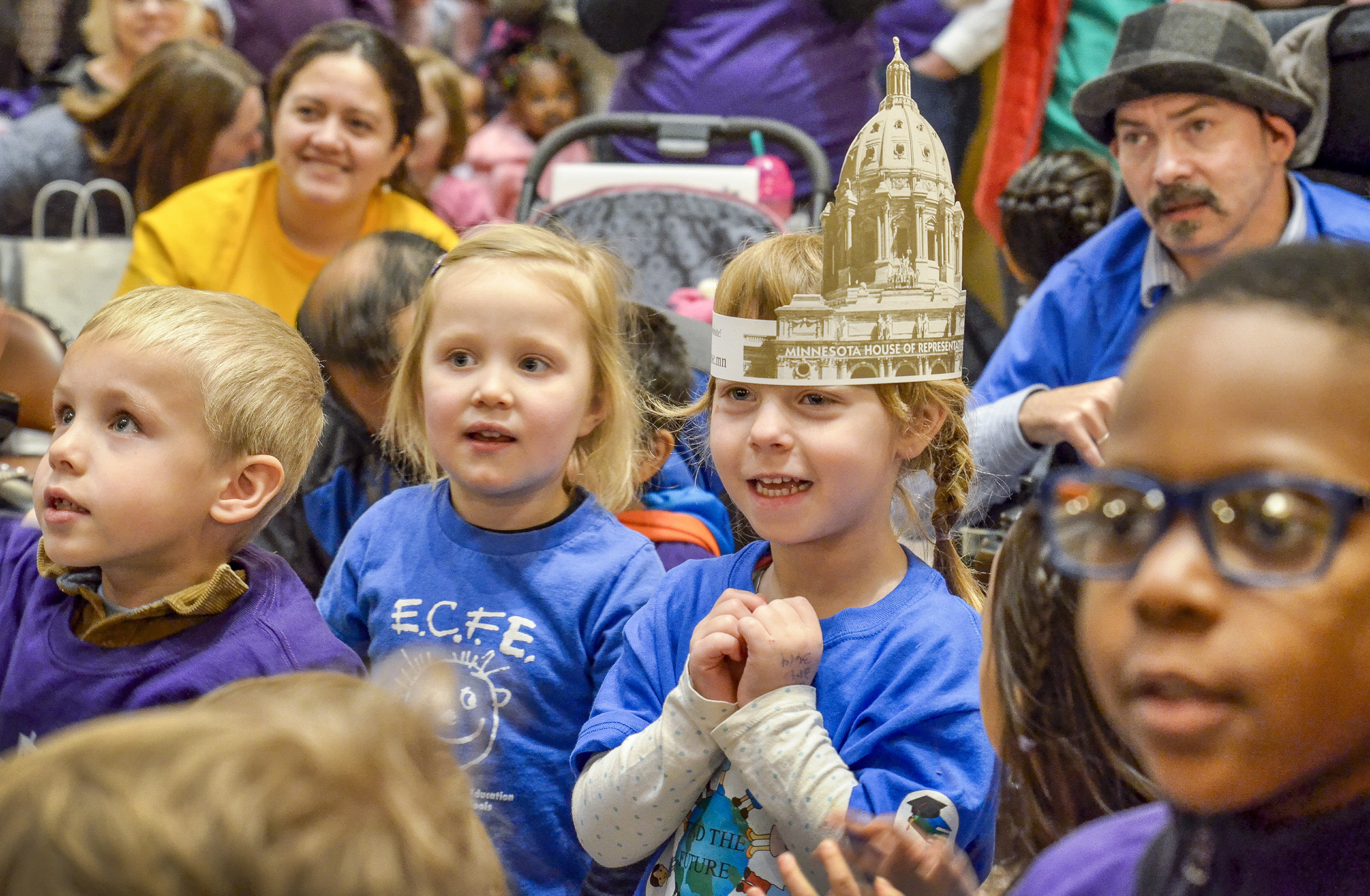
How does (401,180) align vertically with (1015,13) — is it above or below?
below

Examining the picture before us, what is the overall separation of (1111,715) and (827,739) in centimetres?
56

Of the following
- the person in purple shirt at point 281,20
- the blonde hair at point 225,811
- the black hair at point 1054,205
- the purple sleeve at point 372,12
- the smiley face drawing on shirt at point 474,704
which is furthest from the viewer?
the purple sleeve at point 372,12

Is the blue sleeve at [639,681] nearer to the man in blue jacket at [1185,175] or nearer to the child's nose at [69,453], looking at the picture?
the child's nose at [69,453]

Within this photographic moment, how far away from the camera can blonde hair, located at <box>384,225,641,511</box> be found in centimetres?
187

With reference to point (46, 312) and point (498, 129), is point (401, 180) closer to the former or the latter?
point (46, 312)

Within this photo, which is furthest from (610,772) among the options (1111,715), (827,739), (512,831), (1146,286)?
(1146,286)

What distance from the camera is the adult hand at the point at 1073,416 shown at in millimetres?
2129

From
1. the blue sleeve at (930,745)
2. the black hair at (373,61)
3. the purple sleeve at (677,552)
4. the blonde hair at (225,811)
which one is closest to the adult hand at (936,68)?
the black hair at (373,61)

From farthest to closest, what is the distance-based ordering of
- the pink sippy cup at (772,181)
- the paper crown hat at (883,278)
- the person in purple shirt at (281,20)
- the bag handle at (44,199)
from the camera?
the person in purple shirt at (281,20)
the bag handle at (44,199)
the pink sippy cup at (772,181)
the paper crown hat at (883,278)

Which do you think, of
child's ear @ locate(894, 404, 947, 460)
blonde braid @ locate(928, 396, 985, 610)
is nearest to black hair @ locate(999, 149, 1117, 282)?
blonde braid @ locate(928, 396, 985, 610)

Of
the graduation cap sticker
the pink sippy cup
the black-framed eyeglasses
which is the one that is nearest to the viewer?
the black-framed eyeglasses

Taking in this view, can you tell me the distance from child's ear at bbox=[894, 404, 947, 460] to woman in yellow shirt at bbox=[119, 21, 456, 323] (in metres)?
1.86

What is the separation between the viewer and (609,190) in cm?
311

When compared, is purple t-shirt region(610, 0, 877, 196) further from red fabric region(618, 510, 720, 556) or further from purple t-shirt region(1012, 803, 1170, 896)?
Answer: purple t-shirt region(1012, 803, 1170, 896)
